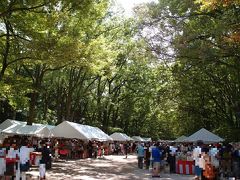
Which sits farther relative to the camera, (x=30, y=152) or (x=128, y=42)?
(x=128, y=42)

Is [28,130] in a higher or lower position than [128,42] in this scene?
lower

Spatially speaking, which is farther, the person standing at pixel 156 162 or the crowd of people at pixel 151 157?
the person standing at pixel 156 162

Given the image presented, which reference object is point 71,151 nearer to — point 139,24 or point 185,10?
point 139,24

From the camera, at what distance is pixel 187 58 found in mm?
23422

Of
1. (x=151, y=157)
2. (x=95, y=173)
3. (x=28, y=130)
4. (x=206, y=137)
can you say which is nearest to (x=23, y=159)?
(x=95, y=173)

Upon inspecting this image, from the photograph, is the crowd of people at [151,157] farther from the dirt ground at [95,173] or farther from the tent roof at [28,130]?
the tent roof at [28,130]

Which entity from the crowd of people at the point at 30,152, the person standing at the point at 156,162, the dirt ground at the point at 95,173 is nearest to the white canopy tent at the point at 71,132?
the crowd of people at the point at 30,152

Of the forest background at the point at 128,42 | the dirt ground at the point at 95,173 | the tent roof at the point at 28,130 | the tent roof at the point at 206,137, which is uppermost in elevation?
the forest background at the point at 128,42

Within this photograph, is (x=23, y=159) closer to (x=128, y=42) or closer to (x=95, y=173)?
(x=95, y=173)

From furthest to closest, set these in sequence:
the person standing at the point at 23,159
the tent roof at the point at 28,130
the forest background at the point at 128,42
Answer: the tent roof at the point at 28,130, the forest background at the point at 128,42, the person standing at the point at 23,159

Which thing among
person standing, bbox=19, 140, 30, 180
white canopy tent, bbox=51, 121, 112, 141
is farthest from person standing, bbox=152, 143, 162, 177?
white canopy tent, bbox=51, 121, 112, 141

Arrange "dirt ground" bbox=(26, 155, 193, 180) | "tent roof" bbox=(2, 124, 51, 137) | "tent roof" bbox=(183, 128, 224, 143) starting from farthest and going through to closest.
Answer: "tent roof" bbox=(183, 128, 224, 143) < "tent roof" bbox=(2, 124, 51, 137) < "dirt ground" bbox=(26, 155, 193, 180)

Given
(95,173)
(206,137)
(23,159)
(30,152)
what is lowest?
(95,173)

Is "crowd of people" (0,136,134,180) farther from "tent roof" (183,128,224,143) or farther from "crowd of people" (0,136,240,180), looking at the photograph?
"tent roof" (183,128,224,143)
